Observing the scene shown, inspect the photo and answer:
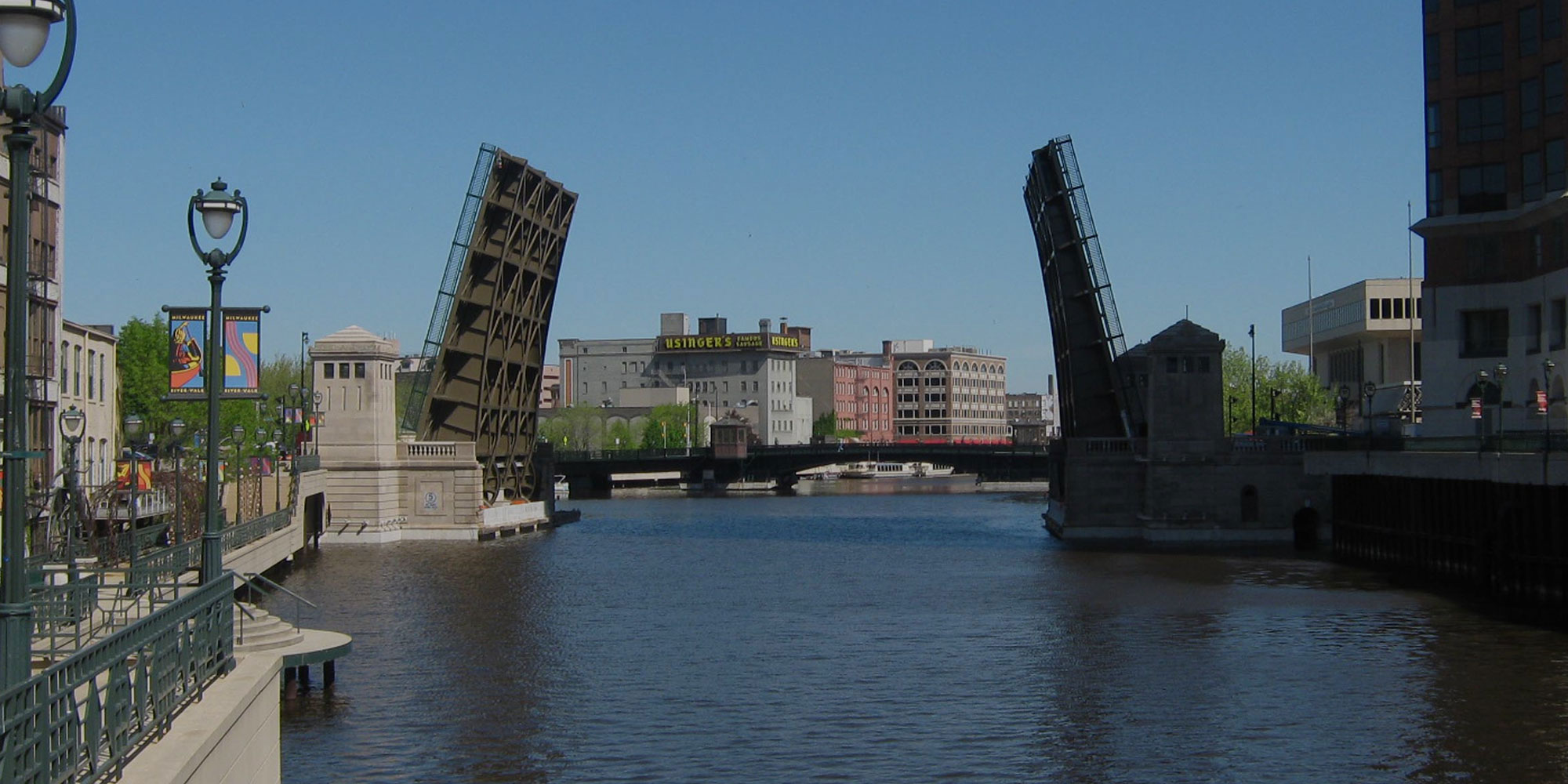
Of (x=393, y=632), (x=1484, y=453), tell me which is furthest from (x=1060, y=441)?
(x=393, y=632)

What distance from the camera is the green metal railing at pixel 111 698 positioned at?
881cm

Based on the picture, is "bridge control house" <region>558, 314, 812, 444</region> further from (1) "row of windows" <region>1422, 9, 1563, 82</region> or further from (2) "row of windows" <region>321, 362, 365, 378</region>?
(1) "row of windows" <region>1422, 9, 1563, 82</region>

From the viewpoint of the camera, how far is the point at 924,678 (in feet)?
97.6

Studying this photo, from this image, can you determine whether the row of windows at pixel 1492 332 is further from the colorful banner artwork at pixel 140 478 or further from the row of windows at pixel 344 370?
the colorful banner artwork at pixel 140 478

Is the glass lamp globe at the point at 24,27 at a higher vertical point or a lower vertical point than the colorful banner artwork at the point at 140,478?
higher

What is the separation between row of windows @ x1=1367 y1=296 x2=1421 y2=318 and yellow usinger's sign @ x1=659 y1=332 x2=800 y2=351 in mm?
93213

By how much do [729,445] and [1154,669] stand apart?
99513mm

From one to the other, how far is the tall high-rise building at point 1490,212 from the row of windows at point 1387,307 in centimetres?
5003

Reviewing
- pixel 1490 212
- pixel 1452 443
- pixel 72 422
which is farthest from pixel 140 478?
pixel 1490 212

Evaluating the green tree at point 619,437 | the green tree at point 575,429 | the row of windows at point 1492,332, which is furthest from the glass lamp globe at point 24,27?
the green tree at point 619,437

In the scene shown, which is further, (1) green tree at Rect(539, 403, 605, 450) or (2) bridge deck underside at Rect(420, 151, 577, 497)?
(1) green tree at Rect(539, 403, 605, 450)

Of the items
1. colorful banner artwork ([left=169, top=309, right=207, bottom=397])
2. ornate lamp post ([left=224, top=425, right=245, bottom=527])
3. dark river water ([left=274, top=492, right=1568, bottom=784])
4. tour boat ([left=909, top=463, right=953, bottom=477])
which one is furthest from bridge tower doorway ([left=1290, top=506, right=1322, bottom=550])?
tour boat ([left=909, top=463, right=953, bottom=477])

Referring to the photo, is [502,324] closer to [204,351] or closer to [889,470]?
[204,351]

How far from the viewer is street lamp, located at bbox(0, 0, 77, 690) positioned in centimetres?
855
